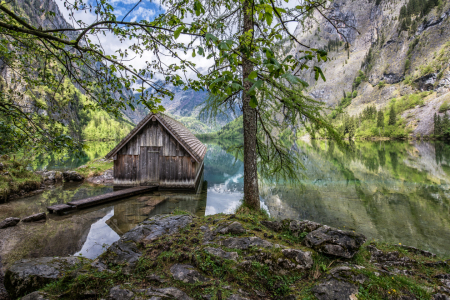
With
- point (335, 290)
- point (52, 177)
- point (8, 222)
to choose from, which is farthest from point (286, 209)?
point (52, 177)

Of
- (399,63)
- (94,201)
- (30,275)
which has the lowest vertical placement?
(94,201)

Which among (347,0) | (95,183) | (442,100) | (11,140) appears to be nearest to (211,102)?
(11,140)

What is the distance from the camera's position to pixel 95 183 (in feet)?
49.3

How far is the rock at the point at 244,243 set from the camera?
3.61 m

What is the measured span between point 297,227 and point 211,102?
4.74 metres

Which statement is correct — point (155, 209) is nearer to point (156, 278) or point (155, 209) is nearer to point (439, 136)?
point (156, 278)

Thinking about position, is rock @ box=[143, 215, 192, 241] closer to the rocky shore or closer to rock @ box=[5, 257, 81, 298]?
the rocky shore

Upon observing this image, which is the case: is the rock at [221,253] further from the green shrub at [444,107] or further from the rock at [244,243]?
the green shrub at [444,107]

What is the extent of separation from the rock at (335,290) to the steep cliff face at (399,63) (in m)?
63.9

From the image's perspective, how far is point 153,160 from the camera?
1339 cm

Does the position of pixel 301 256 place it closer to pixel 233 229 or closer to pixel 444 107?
pixel 233 229

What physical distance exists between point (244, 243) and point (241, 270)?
640 millimetres

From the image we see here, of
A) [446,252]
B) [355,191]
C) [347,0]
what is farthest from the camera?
[347,0]

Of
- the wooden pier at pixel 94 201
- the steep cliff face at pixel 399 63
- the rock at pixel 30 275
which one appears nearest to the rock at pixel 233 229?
the rock at pixel 30 275
